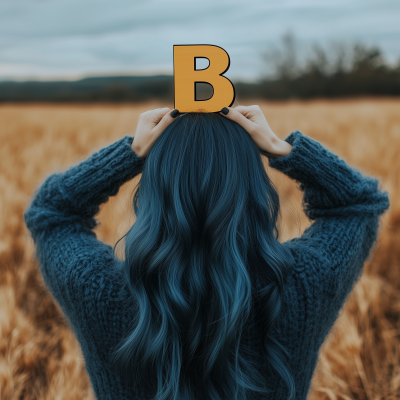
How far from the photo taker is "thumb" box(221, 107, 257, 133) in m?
0.93

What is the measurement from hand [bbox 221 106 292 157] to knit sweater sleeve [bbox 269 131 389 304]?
0.05 meters

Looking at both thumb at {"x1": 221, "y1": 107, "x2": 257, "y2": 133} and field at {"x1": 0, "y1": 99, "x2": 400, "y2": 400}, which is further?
field at {"x1": 0, "y1": 99, "x2": 400, "y2": 400}

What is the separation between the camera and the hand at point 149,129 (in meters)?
0.96

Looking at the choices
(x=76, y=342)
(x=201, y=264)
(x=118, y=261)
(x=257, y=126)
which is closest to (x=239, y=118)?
(x=257, y=126)

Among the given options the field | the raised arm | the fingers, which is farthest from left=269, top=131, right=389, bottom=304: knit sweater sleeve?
the fingers

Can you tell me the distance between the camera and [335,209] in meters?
1.09

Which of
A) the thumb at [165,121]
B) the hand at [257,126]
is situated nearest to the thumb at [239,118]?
the hand at [257,126]

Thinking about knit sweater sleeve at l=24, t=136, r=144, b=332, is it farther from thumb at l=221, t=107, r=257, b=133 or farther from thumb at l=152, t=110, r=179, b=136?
thumb at l=221, t=107, r=257, b=133

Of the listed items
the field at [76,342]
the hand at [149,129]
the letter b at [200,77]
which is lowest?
the field at [76,342]

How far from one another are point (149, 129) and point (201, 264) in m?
0.41

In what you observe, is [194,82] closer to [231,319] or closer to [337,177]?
[337,177]

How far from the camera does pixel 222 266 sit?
34.9 inches

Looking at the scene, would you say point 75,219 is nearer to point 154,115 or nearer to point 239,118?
point 154,115

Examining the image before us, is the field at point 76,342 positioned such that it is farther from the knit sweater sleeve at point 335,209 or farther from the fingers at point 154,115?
the fingers at point 154,115
